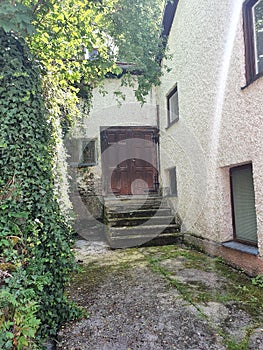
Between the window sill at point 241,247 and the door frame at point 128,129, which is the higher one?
→ the door frame at point 128,129

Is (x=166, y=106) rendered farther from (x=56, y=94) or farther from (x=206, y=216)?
(x=56, y=94)

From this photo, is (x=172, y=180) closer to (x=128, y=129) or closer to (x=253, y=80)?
(x=128, y=129)

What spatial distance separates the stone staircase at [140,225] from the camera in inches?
229

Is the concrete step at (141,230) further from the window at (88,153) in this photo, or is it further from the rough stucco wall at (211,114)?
the window at (88,153)

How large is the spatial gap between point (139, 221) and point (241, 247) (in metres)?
2.74

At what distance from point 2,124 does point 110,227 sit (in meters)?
4.21

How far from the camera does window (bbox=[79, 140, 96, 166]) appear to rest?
7836 mm

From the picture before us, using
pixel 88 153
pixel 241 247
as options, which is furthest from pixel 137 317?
pixel 88 153

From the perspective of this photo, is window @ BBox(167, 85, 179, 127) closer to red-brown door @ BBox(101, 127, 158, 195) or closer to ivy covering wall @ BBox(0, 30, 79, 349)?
red-brown door @ BBox(101, 127, 158, 195)

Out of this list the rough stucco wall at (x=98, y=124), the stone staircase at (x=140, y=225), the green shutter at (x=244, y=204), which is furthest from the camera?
the rough stucco wall at (x=98, y=124)

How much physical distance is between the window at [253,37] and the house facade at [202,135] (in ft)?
0.05

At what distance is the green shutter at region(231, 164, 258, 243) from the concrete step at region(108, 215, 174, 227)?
2.23m

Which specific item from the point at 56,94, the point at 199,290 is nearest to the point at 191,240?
the point at 199,290

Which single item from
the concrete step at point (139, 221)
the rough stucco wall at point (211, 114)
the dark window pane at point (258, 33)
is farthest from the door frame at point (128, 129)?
the dark window pane at point (258, 33)
